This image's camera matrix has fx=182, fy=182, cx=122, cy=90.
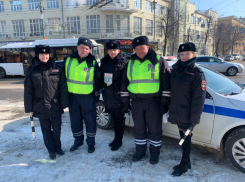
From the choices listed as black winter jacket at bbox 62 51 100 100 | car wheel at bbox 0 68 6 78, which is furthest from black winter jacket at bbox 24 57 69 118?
car wheel at bbox 0 68 6 78

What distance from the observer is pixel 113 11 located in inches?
999

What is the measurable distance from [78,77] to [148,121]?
1417 millimetres

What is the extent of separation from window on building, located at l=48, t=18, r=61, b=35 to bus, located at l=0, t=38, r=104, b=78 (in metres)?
11.7

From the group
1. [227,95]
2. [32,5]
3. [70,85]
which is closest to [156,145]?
[227,95]

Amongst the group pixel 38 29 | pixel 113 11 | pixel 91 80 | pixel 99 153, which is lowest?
pixel 99 153

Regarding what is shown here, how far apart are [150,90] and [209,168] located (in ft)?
5.08

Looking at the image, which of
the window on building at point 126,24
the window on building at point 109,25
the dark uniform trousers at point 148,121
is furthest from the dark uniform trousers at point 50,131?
the window on building at point 126,24

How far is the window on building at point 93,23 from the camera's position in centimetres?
2550

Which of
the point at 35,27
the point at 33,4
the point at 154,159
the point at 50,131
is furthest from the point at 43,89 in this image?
the point at 33,4

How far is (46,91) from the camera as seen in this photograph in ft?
9.82

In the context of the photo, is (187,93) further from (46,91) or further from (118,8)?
(118,8)

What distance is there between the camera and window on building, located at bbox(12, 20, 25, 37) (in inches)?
1053

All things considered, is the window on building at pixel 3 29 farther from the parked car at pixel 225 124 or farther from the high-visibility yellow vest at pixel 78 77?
the parked car at pixel 225 124

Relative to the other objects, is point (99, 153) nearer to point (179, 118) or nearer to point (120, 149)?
point (120, 149)
